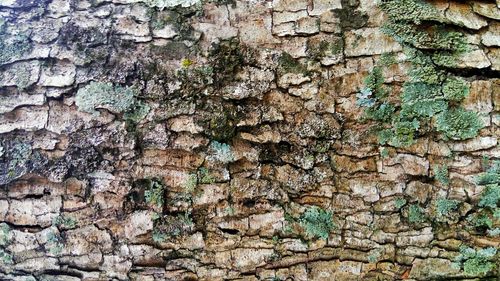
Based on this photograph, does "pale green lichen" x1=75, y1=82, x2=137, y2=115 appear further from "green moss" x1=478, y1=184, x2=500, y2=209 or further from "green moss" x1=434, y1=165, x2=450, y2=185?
"green moss" x1=478, y1=184, x2=500, y2=209

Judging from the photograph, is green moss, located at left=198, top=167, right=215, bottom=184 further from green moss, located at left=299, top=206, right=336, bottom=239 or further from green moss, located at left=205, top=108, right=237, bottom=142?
green moss, located at left=299, top=206, right=336, bottom=239

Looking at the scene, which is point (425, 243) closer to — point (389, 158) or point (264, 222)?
point (389, 158)

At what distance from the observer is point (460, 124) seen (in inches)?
57.6

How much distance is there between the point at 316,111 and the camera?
1494mm

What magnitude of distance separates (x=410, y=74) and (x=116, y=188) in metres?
0.98

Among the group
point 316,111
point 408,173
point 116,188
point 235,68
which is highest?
point 235,68

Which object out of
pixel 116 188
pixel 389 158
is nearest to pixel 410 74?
pixel 389 158

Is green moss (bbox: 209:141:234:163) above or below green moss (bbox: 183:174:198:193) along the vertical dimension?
above

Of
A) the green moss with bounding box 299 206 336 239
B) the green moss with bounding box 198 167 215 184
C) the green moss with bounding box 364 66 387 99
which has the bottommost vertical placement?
the green moss with bounding box 299 206 336 239

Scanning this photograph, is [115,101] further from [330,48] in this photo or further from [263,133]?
[330,48]

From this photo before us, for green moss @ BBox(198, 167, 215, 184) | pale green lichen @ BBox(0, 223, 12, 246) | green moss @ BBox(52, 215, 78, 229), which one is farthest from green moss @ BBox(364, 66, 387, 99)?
pale green lichen @ BBox(0, 223, 12, 246)

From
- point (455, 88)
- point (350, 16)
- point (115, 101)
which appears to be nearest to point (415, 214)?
point (455, 88)

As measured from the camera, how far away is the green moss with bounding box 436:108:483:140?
1462 mm

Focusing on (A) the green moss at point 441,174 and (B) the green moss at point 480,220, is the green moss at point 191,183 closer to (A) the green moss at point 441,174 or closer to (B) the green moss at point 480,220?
(A) the green moss at point 441,174
